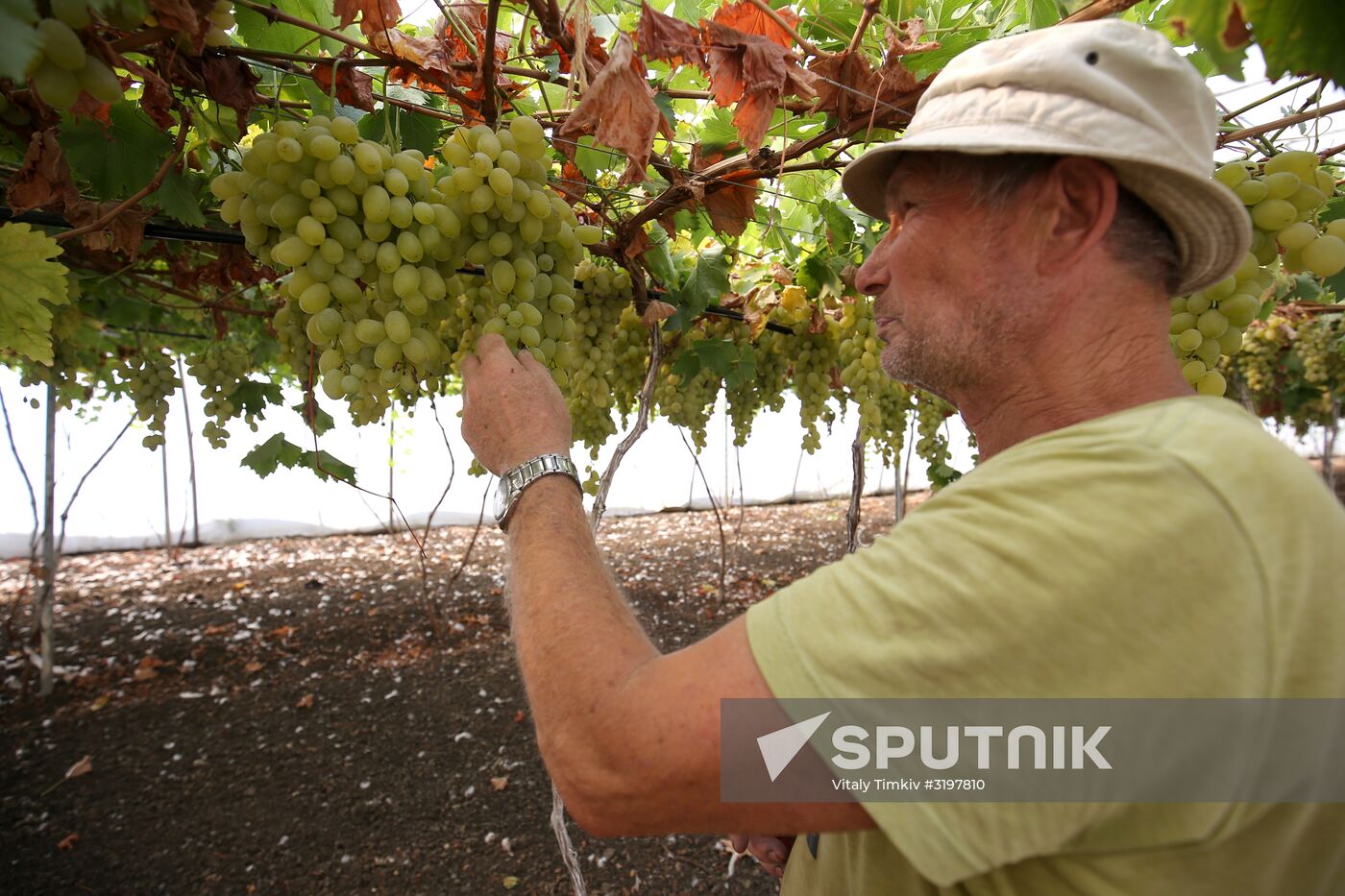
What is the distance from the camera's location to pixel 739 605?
268 inches

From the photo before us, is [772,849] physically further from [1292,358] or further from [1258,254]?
[1292,358]


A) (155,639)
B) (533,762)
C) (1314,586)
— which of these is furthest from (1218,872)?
(155,639)

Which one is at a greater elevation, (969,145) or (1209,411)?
(969,145)

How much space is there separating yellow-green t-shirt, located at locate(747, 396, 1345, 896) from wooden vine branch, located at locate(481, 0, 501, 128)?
94 centimetres

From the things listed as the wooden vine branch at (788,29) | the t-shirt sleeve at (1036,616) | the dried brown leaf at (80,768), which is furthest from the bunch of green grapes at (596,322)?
the dried brown leaf at (80,768)

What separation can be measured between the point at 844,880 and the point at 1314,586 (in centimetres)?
68

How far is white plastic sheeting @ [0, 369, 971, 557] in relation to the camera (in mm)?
9391

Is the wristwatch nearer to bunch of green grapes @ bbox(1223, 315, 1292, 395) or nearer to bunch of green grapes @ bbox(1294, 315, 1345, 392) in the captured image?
bunch of green grapes @ bbox(1223, 315, 1292, 395)

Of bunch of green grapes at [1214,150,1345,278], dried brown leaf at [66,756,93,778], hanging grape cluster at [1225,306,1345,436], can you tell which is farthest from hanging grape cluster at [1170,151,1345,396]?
hanging grape cluster at [1225,306,1345,436]

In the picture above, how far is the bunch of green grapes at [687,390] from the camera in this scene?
3.82 m

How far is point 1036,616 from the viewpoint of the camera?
2.36ft

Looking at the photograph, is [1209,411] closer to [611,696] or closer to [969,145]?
[969,145]

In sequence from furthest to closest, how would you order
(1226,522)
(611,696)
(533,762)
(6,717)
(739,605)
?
(739,605) → (6,717) → (533,762) → (611,696) → (1226,522)

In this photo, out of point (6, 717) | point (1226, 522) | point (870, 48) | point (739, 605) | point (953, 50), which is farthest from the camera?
point (739, 605)
